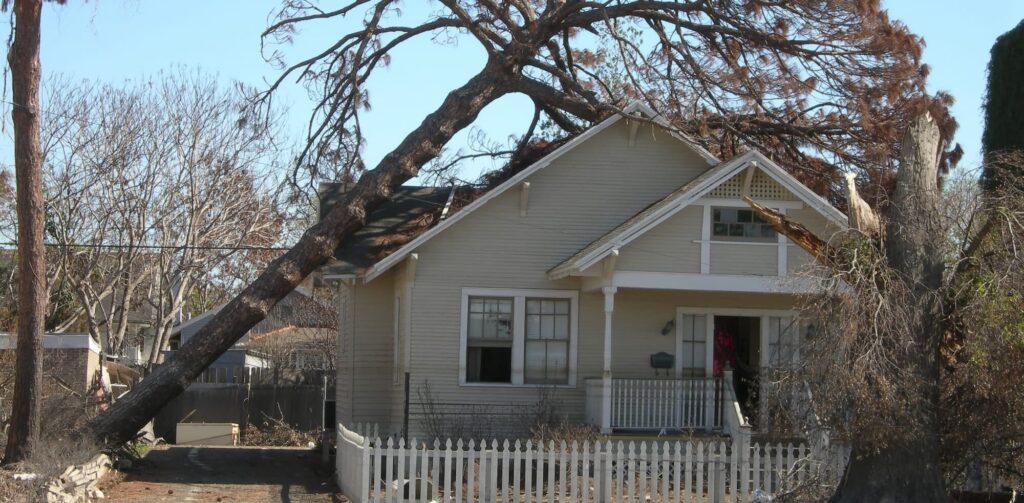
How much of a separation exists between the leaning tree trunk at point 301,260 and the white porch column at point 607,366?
5219 millimetres

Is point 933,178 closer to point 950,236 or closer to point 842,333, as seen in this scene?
point 950,236

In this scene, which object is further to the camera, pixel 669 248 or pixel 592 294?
pixel 592 294

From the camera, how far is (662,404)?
1858 centimetres

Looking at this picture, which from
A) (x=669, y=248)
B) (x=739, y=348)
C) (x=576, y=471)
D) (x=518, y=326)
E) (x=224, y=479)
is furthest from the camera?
(x=739, y=348)

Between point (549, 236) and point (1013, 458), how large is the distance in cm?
966

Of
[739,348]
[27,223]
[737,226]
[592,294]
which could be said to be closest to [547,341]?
[592,294]

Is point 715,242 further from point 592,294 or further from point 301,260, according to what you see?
point 301,260

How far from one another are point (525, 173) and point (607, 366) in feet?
12.7

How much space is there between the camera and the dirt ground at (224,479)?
635 inches

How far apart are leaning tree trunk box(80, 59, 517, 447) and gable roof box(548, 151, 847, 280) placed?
4362 mm

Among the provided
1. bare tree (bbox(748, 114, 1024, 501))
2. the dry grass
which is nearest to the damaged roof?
the dry grass

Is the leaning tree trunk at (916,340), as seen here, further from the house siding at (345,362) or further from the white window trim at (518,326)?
the house siding at (345,362)

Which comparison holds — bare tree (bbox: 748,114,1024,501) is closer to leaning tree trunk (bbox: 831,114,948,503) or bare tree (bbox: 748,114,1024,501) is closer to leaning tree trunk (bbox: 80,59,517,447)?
leaning tree trunk (bbox: 831,114,948,503)

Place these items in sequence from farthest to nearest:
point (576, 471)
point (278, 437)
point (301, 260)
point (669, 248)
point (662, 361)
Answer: point (278, 437) → point (301, 260) → point (662, 361) → point (669, 248) → point (576, 471)
